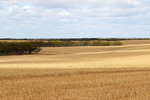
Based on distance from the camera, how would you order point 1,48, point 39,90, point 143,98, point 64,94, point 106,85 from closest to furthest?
1. point 143,98
2. point 64,94
3. point 39,90
4. point 106,85
5. point 1,48

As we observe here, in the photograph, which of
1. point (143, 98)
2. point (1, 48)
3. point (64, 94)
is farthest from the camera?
point (1, 48)

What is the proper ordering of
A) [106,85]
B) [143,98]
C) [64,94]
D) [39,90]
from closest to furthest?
[143,98] → [64,94] → [39,90] → [106,85]

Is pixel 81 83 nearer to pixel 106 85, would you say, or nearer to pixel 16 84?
pixel 106 85

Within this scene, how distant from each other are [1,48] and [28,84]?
6853 centimetres

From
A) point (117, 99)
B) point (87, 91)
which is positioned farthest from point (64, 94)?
point (117, 99)

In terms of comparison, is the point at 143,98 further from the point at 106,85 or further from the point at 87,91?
the point at 106,85

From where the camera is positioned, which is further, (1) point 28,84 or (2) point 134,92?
(1) point 28,84

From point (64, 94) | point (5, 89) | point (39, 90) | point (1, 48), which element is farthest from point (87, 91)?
point (1, 48)

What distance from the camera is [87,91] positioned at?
54.2 ft

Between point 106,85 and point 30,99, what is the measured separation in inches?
231

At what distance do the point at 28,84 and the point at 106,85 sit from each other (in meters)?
4.62

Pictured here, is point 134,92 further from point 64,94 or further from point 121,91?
point 64,94

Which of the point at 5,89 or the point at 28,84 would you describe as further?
the point at 28,84

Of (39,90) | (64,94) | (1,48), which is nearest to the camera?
(64,94)
